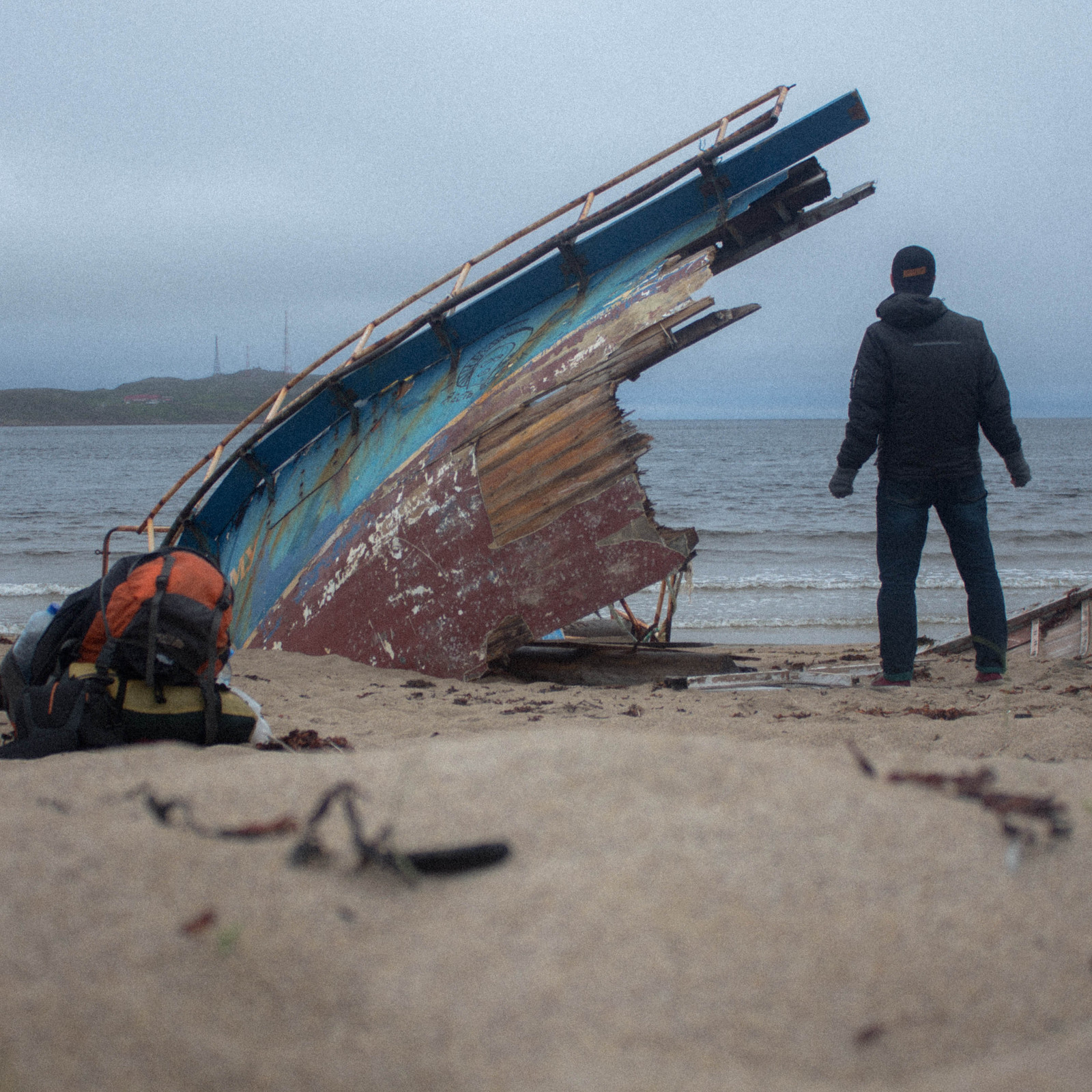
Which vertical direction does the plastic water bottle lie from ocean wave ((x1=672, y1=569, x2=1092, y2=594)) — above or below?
above

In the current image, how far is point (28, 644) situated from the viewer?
2.98 meters

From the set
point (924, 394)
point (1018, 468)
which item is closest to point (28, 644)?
point (924, 394)

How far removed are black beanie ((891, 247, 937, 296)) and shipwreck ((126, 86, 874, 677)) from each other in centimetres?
85

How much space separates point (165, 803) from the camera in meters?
1.66

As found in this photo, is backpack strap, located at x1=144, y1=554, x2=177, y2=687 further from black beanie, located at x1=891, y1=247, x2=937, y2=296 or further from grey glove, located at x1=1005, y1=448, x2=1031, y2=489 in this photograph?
grey glove, located at x1=1005, y1=448, x2=1031, y2=489

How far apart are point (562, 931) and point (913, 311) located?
362 centimetres

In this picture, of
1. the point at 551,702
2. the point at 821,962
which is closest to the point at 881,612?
the point at 551,702

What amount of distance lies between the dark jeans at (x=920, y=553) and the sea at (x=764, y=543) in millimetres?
1188

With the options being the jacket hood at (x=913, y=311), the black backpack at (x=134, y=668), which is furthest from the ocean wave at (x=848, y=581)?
the black backpack at (x=134, y=668)

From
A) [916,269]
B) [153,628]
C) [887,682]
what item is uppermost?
[916,269]

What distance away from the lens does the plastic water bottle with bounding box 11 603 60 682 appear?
2.96m

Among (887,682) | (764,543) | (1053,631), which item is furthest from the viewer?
(764,543)

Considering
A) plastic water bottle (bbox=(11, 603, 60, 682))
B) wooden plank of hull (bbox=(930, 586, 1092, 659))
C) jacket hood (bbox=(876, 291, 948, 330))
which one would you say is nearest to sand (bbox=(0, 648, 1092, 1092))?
plastic water bottle (bbox=(11, 603, 60, 682))

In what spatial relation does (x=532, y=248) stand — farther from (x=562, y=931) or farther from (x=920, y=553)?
(x=562, y=931)
